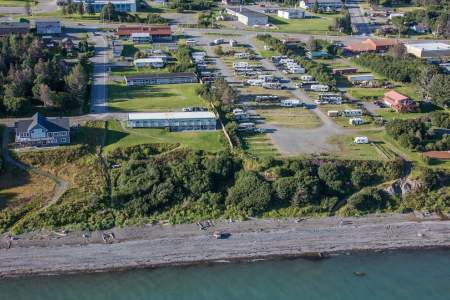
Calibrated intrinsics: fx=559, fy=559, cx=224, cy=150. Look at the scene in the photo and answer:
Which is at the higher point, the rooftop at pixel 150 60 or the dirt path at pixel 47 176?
the rooftop at pixel 150 60

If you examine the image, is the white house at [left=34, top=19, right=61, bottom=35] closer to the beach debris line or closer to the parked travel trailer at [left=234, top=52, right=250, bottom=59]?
the parked travel trailer at [left=234, top=52, right=250, bottom=59]

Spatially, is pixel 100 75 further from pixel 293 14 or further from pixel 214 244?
pixel 293 14

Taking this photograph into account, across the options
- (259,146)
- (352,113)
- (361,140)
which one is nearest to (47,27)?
(259,146)

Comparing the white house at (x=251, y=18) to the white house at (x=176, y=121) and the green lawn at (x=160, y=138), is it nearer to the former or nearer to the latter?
the white house at (x=176, y=121)

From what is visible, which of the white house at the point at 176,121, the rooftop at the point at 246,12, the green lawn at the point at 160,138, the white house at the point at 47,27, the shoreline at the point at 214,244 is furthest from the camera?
the rooftop at the point at 246,12

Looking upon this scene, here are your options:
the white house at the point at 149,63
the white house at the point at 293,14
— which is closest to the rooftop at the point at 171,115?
the white house at the point at 149,63

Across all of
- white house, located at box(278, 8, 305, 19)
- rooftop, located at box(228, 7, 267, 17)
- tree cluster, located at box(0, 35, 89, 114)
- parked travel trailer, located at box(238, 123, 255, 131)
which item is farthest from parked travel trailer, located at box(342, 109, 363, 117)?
white house, located at box(278, 8, 305, 19)
